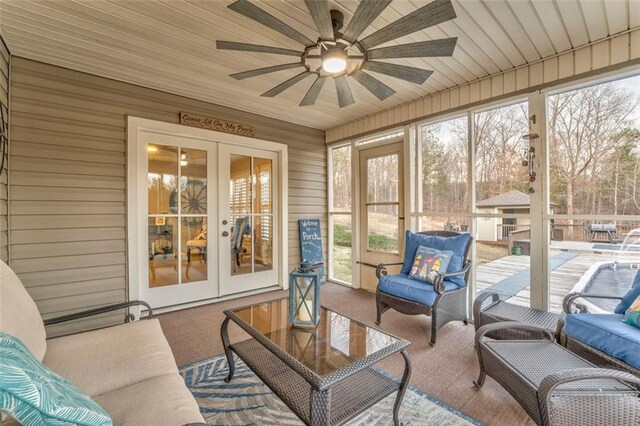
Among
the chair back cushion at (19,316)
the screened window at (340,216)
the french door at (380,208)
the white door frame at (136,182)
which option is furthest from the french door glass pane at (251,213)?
the chair back cushion at (19,316)

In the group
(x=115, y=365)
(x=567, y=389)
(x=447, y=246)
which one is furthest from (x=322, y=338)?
(x=447, y=246)

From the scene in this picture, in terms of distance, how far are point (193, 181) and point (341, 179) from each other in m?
2.36

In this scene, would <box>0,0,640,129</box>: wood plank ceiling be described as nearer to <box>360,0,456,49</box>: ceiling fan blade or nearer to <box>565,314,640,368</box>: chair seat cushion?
<box>360,0,456,49</box>: ceiling fan blade

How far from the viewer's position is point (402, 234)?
401 cm

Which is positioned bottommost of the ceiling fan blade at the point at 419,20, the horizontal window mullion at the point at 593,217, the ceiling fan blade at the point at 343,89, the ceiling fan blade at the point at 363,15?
the horizontal window mullion at the point at 593,217

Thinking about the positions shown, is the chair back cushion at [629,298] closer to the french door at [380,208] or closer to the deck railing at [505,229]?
the deck railing at [505,229]


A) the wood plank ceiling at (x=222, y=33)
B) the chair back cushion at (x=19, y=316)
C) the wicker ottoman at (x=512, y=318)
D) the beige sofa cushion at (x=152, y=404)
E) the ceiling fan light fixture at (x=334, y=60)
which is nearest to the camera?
the beige sofa cushion at (x=152, y=404)

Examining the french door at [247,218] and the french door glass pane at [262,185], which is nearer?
the french door at [247,218]

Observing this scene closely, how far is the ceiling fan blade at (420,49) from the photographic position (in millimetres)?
1799

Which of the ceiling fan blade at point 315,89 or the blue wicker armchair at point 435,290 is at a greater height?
the ceiling fan blade at point 315,89

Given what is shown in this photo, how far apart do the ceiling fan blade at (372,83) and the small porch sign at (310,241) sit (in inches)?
106

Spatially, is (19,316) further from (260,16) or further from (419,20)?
(419,20)

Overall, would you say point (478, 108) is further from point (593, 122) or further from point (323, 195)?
point (323, 195)

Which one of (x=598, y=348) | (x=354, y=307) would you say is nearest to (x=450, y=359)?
(x=598, y=348)
